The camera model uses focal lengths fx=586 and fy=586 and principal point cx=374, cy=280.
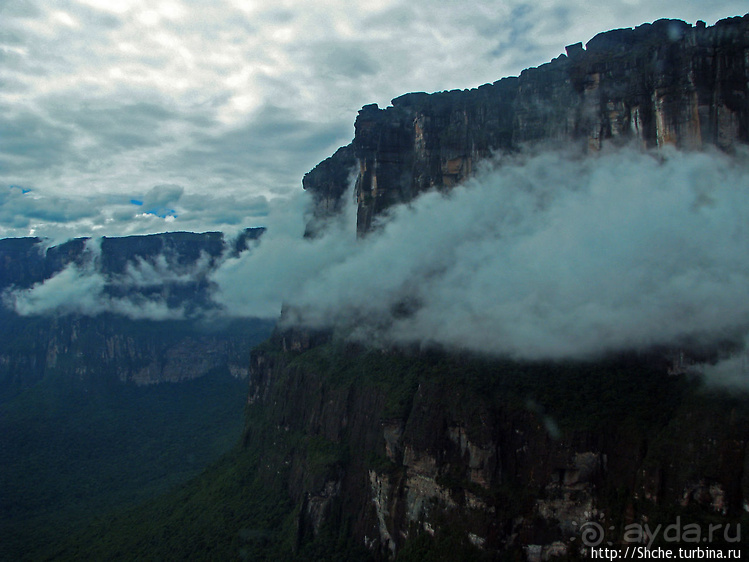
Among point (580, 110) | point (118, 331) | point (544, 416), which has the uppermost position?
point (580, 110)

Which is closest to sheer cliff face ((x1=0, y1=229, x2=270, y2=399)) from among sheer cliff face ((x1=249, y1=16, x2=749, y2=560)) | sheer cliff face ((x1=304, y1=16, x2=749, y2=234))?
sheer cliff face ((x1=304, y1=16, x2=749, y2=234))

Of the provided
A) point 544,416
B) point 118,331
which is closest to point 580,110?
point 544,416

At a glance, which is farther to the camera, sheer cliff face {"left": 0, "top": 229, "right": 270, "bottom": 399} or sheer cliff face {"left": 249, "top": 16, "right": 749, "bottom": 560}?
sheer cliff face {"left": 0, "top": 229, "right": 270, "bottom": 399}

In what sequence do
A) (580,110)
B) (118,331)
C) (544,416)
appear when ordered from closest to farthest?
1. (544,416)
2. (580,110)
3. (118,331)

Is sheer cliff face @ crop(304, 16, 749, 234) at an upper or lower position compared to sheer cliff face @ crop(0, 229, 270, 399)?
upper

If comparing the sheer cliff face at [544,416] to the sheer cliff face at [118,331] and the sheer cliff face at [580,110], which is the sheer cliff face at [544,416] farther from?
the sheer cliff face at [118,331]

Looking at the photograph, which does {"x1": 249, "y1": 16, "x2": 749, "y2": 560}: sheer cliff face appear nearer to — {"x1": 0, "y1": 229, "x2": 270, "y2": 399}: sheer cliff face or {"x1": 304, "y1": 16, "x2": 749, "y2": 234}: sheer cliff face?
{"x1": 304, "y1": 16, "x2": 749, "y2": 234}: sheer cliff face

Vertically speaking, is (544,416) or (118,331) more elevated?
(118,331)

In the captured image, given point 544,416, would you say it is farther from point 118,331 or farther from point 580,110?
point 118,331

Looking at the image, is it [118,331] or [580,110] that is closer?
[580,110]

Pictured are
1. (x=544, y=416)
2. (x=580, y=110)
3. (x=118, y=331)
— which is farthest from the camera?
(x=118, y=331)
